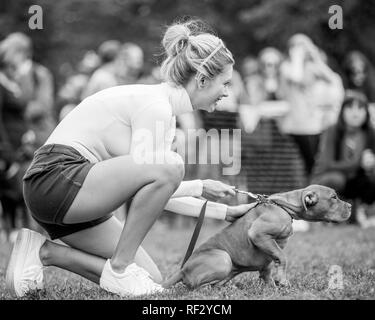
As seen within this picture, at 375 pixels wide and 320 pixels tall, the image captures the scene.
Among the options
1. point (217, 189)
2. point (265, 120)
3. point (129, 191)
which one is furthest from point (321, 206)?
point (265, 120)

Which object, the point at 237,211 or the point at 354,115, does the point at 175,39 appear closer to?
the point at 237,211

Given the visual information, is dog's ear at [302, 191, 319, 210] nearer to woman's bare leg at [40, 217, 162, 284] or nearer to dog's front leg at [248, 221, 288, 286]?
dog's front leg at [248, 221, 288, 286]

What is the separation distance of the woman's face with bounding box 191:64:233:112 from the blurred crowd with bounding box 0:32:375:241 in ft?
12.0

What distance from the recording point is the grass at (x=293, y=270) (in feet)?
14.9

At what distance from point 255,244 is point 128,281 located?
908 mm

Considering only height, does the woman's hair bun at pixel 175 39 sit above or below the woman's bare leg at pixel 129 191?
above

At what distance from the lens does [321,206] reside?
520 cm

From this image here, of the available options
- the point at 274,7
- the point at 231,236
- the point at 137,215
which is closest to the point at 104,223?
the point at 137,215

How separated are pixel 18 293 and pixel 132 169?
3.59 feet

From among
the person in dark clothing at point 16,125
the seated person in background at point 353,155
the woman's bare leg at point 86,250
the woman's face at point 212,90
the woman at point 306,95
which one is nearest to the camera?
the woman's face at point 212,90

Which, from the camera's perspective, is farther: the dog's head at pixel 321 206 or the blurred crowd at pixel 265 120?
the blurred crowd at pixel 265 120

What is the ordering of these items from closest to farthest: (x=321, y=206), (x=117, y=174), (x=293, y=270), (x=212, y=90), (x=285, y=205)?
(x=117, y=174) → (x=212, y=90) → (x=285, y=205) → (x=321, y=206) → (x=293, y=270)

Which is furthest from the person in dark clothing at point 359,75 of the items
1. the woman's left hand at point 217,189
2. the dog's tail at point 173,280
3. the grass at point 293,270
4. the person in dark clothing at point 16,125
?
the dog's tail at point 173,280

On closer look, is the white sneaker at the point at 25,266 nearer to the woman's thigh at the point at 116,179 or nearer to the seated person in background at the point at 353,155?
the woman's thigh at the point at 116,179
